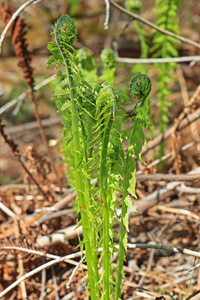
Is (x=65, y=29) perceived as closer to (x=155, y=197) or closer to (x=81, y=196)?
(x=81, y=196)

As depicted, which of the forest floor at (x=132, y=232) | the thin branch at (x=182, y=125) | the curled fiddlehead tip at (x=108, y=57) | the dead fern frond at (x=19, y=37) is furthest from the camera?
the thin branch at (x=182, y=125)

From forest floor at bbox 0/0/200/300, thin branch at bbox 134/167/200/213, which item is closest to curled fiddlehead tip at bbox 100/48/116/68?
forest floor at bbox 0/0/200/300

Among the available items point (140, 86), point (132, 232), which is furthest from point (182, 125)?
point (140, 86)

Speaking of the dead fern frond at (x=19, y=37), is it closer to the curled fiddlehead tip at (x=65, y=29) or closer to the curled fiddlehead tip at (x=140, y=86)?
the curled fiddlehead tip at (x=65, y=29)

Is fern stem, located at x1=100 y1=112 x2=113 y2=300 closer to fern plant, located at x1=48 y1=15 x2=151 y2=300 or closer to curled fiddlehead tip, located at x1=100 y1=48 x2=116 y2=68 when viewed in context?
fern plant, located at x1=48 y1=15 x2=151 y2=300

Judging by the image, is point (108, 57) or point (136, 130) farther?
point (108, 57)

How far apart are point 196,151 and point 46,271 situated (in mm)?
1106

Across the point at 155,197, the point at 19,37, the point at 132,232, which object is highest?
the point at 19,37

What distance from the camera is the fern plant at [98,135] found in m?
0.73

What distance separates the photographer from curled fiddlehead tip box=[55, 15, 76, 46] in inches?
28.7

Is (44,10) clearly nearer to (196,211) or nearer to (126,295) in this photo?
(196,211)

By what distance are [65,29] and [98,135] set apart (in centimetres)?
24

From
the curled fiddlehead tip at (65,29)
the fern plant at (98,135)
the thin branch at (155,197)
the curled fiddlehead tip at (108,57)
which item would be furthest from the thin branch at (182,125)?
the curled fiddlehead tip at (65,29)

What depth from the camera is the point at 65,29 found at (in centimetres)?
73
